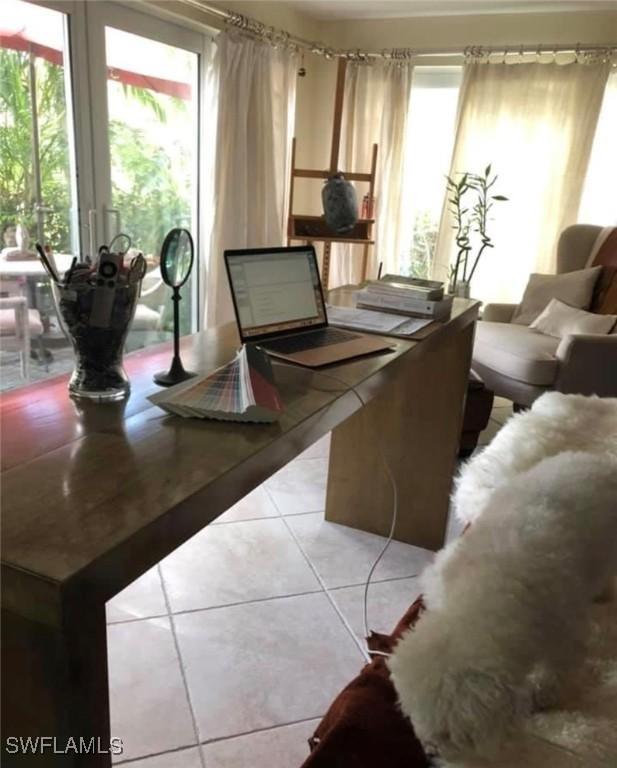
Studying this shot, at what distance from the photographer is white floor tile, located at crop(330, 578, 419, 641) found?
1.76 m

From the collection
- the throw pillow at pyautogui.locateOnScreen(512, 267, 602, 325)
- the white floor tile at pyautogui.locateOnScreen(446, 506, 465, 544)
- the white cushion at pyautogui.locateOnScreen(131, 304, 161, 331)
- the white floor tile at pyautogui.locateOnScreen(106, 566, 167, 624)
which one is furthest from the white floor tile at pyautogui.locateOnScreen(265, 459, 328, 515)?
the throw pillow at pyautogui.locateOnScreen(512, 267, 602, 325)

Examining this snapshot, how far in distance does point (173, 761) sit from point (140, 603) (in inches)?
21.2

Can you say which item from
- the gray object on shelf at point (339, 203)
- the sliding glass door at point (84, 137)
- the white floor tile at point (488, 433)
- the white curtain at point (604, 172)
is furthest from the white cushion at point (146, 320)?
the white curtain at point (604, 172)

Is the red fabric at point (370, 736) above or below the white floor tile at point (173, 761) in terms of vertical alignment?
above

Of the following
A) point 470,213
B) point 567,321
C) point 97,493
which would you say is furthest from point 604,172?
point 97,493

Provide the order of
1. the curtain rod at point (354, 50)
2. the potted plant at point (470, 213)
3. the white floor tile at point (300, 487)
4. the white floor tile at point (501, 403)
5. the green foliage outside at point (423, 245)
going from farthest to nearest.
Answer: the green foliage outside at point (423, 245) < the potted plant at point (470, 213) < the white floor tile at point (501, 403) < the curtain rod at point (354, 50) < the white floor tile at point (300, 487)

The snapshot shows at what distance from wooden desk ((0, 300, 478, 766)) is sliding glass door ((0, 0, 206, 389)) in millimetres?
1443

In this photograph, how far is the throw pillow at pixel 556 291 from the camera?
11.2 feet

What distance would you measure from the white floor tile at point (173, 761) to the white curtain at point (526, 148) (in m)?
3.69

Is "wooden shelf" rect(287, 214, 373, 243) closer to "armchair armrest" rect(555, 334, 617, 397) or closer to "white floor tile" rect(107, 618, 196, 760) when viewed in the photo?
"armchair armrest" rect(555, 334, 617, 397)

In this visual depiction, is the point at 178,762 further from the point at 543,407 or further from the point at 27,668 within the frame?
the point at 543,407

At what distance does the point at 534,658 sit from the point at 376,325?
994 mm

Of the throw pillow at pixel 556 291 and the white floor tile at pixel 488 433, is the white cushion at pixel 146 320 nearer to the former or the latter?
the white floor tile at pixel 488 433

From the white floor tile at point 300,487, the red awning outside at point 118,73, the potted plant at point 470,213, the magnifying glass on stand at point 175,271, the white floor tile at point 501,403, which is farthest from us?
the potted plant at point 470,213
